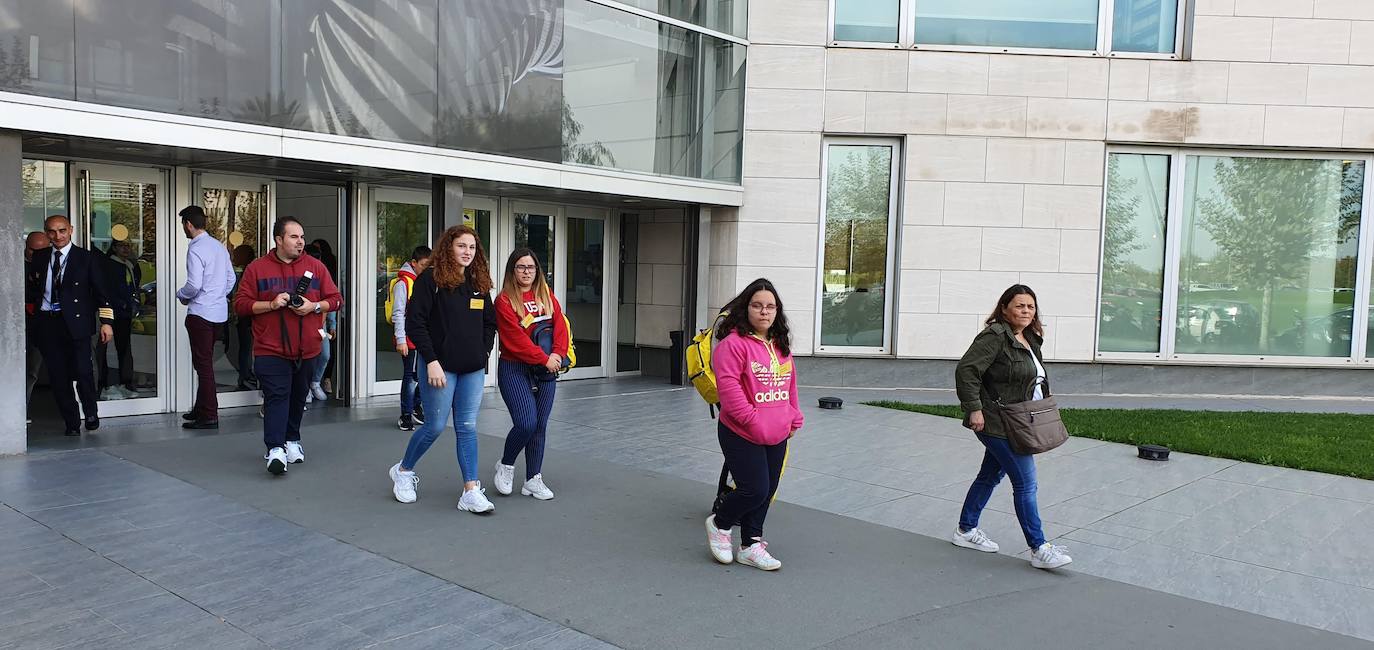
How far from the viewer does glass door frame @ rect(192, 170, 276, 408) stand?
10234mm

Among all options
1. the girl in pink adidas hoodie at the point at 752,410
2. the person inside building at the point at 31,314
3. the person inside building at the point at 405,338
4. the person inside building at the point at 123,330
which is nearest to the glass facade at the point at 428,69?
the person inside building at the point at 405,338

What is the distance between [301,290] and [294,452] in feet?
4.24

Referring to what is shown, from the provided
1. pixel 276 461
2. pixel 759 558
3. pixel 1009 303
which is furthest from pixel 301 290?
pixel 1009 303

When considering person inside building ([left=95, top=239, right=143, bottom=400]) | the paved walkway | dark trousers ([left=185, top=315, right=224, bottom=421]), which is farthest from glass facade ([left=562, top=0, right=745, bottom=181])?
the paved walkway

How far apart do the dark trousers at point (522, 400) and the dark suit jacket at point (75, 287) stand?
432cm

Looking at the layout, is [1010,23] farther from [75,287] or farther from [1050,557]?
[75,287]

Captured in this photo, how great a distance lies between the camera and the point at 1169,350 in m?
14.2

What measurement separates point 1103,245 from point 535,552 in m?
11.0

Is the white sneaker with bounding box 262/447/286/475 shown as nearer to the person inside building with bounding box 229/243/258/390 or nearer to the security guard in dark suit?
the security guard in dark suit

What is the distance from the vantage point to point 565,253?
1441 centimetres

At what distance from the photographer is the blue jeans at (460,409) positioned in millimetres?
6453

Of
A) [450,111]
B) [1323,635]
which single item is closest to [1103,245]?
[450,111]

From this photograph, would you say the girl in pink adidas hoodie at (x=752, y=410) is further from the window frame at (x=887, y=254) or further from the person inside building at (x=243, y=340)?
the window frame at (x=887, y=254)

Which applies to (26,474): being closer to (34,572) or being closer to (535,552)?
(34,572)
